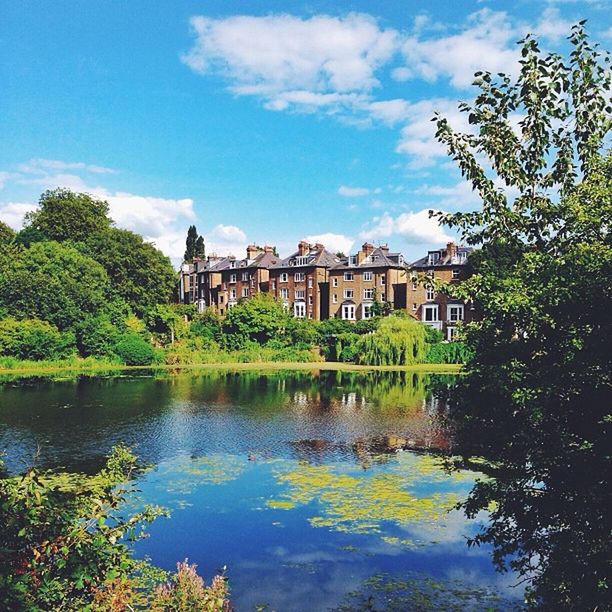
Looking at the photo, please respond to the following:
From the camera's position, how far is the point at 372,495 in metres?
16.7

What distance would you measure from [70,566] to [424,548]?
29.1 feet

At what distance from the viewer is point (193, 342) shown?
63688 millimetres

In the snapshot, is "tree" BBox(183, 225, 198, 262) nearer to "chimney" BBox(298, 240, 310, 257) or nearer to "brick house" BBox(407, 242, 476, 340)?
"chimney" BBox(298, 240, 310, 257)

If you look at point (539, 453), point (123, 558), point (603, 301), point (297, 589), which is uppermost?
point (603, 301)

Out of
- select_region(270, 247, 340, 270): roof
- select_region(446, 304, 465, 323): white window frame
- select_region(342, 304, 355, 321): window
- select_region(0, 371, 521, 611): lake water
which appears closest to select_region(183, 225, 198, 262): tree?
select_region(270, 247, 340, 270): roof

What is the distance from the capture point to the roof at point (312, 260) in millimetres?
76806

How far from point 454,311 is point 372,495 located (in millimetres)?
52996

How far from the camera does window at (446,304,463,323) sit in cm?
6700

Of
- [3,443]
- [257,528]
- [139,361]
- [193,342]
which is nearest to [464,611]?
[257,528]

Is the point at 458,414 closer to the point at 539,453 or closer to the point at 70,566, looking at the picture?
the point at 539,453

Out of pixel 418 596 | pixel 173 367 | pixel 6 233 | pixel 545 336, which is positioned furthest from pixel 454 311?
pixel 545 336

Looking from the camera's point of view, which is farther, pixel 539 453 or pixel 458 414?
pixel 458 414

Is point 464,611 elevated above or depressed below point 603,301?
below

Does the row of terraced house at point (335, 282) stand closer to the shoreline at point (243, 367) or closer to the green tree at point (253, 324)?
the green tree at point (253, 324)
